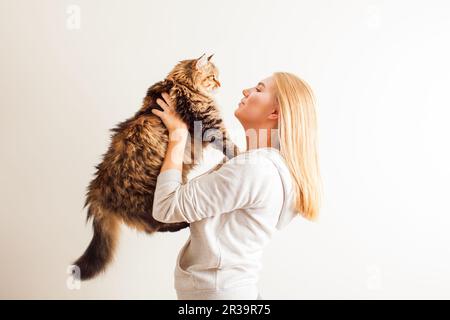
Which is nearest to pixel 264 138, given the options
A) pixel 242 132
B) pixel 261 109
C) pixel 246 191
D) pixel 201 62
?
pixel 261 109

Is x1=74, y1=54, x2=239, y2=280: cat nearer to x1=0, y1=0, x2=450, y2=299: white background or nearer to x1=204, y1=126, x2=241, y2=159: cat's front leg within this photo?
x1=204, y1=126, x2=241, y2=159: cat's front leg

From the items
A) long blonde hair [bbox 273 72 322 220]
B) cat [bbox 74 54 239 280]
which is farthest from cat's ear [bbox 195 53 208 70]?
long blonde hair [bbox 273 72 322 220]

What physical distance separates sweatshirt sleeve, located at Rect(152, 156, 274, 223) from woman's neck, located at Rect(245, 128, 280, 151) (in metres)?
0.15

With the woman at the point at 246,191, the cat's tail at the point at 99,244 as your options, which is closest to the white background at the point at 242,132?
the cat's tail at the point at 99,244

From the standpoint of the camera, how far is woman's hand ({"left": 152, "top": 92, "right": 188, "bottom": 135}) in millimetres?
1340

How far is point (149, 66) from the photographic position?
2066 mm

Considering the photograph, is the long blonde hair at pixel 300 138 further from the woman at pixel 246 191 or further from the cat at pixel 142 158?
the cat at pixel 142 158

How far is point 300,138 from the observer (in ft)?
4.37

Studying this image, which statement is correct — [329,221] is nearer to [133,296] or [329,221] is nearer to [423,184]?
→ [423,184]

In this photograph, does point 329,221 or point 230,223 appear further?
point 329,221

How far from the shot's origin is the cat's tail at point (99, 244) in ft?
4.65

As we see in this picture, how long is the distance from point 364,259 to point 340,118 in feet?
2.46

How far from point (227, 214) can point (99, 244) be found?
461 millimetres
